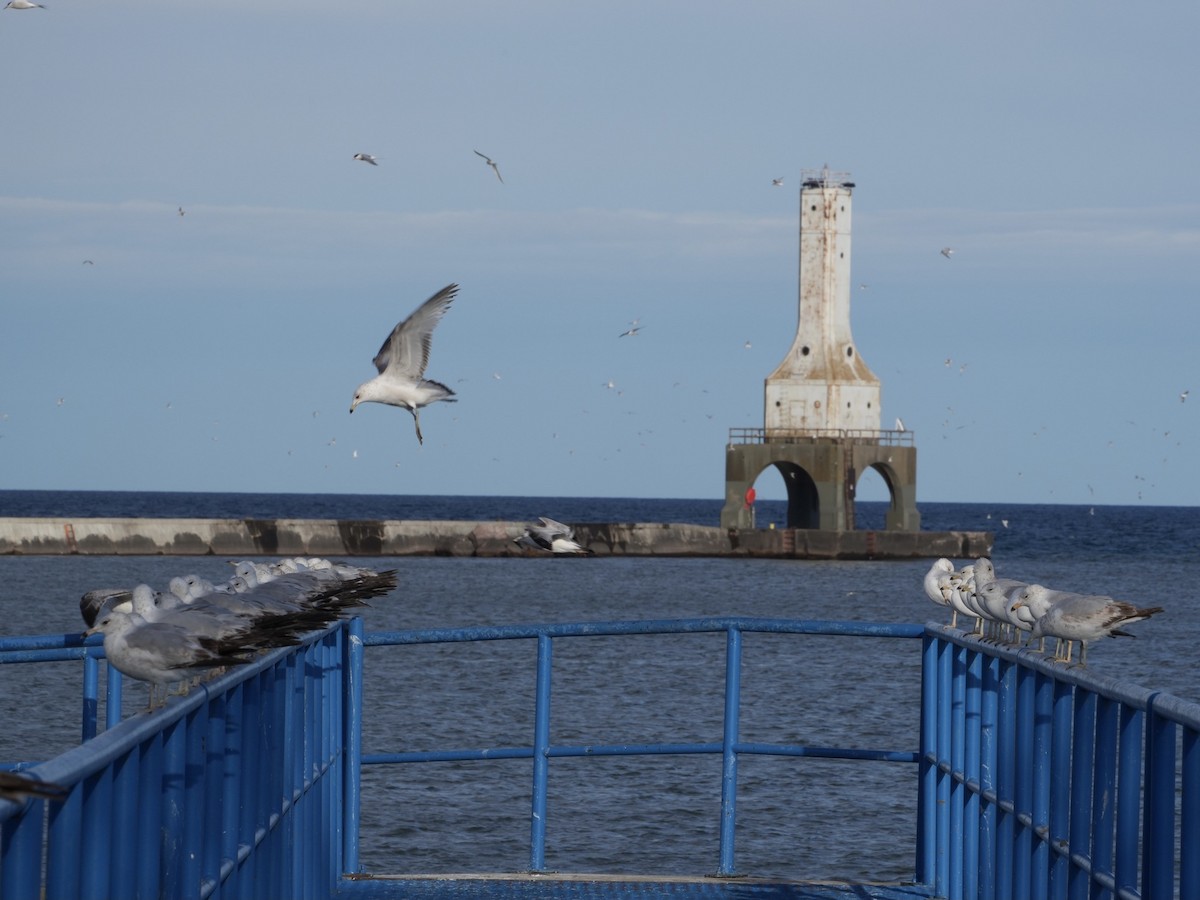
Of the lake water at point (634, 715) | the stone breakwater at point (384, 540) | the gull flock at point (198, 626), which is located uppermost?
the gull flock at point (198, 626)

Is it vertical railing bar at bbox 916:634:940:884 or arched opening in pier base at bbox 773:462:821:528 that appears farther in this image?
arched opening in pier base at bbox 773:462:821:528

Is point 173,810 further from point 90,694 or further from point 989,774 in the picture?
point 989,774

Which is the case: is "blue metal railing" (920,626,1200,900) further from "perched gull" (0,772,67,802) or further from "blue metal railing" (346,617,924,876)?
"perched gull" (0,772,67,802)

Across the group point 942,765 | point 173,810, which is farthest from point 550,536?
point 173,810

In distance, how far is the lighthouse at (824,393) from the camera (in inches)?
3253

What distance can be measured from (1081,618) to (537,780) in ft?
10.9

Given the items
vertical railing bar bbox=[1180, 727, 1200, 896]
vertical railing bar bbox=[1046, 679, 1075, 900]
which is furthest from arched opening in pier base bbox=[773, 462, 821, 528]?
vertical railing bar bbox=[1180, 727, 1200, 896]

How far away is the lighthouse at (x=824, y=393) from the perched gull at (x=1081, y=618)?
7611cm

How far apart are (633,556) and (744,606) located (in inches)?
1420

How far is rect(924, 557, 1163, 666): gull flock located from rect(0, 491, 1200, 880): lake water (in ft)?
3.06

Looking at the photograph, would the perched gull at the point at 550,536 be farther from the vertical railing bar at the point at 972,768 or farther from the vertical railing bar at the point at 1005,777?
the vertical railing bar at the point at 1005,777

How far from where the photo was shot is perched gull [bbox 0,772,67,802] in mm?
3273

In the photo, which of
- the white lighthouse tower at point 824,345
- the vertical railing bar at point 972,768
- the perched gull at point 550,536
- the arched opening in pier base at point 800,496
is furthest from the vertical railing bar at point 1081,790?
the arched opening in pier base at point 800,496

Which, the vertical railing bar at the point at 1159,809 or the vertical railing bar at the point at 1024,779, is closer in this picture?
the vertical railing bar at the point at 1159,809
